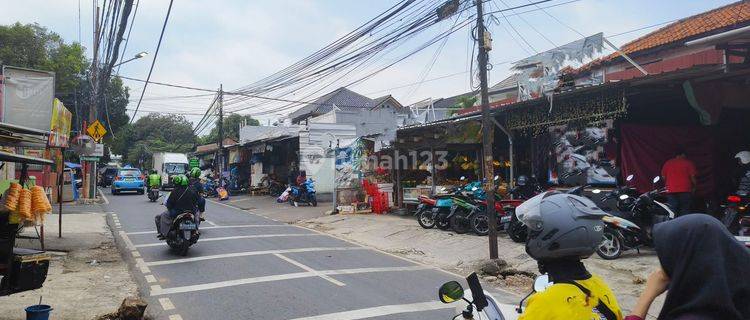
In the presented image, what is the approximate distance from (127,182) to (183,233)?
22660 mm

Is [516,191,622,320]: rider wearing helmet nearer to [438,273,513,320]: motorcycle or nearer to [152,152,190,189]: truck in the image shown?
[438,273,513,320]: motorcycle

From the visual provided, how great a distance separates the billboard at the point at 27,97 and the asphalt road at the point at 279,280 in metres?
3.85

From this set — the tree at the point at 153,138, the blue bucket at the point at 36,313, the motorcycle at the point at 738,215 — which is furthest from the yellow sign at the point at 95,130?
the tree at the point at 153,138

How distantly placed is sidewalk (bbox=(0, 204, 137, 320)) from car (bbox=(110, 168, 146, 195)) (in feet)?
55.7

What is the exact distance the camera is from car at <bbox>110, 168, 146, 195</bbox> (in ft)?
97.6

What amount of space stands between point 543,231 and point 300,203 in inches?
797

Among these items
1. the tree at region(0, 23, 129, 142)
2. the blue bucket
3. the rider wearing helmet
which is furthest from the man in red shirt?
the tree at region(0, 23, 129, 142)

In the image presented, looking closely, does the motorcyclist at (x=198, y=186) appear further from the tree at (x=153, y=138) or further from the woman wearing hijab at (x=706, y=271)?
the tree at (x=153, y=138)

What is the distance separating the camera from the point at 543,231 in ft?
7.51

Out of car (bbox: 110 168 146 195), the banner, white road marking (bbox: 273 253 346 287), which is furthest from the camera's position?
car (bbox: 110 168 146 195)

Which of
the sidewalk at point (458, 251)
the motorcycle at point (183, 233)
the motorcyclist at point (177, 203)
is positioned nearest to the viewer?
the sidewalk at point (458, 251)

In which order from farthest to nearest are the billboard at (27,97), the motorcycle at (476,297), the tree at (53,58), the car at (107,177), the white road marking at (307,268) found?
the car at (107,177) < the tree at (53,58) < the billboard at (27,97) < the white road marking at (307,268) < the motorcycle at (476,297)

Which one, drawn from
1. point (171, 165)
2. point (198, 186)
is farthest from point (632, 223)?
point (171, 165)

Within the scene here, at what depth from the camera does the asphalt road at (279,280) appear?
6.21 meters
